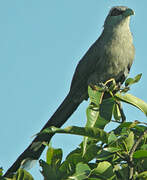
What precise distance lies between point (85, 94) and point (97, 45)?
79 cm

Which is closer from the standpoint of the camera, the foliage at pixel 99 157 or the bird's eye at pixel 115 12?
the foliage at pixel 99 157

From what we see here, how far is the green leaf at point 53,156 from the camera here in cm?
253

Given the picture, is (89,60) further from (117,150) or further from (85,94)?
(117,150)

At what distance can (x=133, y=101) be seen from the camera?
10.00ft

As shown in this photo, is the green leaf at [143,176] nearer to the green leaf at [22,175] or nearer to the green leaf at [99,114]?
the green leaf at [99,114]

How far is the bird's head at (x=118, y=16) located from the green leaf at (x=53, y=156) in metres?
3.72

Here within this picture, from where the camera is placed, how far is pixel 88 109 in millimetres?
2830

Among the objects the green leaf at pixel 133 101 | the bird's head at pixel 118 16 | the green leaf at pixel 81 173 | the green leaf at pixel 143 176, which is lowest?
the green leaf at pixel 143 176

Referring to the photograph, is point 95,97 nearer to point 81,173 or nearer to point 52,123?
point 81,173

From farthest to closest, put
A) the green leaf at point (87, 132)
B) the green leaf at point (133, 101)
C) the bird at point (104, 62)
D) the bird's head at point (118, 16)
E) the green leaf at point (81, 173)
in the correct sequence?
the bird's head at point (118, 16), the bird at point (104, 62), the green leaf at point (133, 101), the green leaf at point (87, 132), the green leaf at point (81, 173)

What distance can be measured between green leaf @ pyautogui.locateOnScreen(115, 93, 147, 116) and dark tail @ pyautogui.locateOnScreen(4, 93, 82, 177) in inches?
43.1

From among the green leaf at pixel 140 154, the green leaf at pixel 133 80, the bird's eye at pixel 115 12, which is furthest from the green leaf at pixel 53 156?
the bird's eye at pixel 115 12

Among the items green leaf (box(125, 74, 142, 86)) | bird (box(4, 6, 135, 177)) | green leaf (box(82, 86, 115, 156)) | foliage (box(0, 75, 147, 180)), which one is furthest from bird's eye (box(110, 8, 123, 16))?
foliage (box(0, 75, 147, 180))

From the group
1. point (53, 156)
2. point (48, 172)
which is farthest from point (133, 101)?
point (48, 172)
